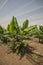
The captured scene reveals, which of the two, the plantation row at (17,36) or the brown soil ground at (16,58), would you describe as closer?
the brown soil ground at (16,58)

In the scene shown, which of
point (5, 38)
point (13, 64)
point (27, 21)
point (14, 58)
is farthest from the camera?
point (27, 21)

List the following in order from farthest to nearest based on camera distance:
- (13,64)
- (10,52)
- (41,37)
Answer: (41,37) < (10,52) < (13,64)

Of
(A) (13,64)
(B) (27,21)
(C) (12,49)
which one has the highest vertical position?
(B) (27,21)

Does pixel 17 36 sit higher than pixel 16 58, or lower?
higher

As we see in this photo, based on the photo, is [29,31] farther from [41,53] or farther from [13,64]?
[13,64]

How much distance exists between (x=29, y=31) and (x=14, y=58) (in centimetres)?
139

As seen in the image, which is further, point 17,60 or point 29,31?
point 29,31

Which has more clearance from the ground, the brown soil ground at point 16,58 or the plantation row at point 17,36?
the plantation row at point 17,36

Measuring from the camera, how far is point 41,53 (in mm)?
3363

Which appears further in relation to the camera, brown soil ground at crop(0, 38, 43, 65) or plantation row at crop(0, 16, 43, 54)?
plantation row at crop(0, 16, 43, 54)

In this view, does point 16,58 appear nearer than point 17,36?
Yes

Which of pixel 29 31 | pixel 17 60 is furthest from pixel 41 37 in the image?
pixel 17 60

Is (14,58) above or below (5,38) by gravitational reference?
below

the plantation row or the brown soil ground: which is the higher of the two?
the plantation row
